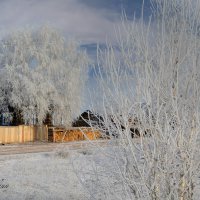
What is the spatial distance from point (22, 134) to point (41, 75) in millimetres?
4205

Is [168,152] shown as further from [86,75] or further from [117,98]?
[86,75]

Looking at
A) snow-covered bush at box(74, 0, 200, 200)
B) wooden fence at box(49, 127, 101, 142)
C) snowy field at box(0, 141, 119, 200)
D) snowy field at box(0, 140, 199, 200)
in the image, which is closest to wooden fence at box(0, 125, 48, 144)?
wooden fence at box(49, 127, 101, 142)

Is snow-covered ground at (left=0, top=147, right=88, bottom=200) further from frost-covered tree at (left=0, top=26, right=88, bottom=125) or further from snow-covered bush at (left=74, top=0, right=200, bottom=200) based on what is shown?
frost-covered tree at (left=0, top=26, right=88, bottom=125)

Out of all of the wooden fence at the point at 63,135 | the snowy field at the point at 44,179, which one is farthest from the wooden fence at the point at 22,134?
the snowy field at the point at 44,179

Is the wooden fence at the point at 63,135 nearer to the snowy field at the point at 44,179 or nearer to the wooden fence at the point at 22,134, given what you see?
the wooden fence at the point at 22,134

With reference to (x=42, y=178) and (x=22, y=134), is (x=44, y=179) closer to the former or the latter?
(x=42, y=178)

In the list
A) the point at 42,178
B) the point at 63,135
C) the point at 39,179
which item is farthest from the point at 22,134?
the point at 39,179

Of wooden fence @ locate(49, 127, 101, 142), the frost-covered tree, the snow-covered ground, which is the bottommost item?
the snow-covered ground

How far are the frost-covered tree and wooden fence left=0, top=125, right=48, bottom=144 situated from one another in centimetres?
69

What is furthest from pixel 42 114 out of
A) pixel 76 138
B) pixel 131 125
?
pixel 131 125

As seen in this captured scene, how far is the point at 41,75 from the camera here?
2470cm

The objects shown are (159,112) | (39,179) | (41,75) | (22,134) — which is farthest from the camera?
(41,75)

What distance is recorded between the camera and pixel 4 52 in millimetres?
25359

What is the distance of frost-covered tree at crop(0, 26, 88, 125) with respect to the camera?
24.0 meters
